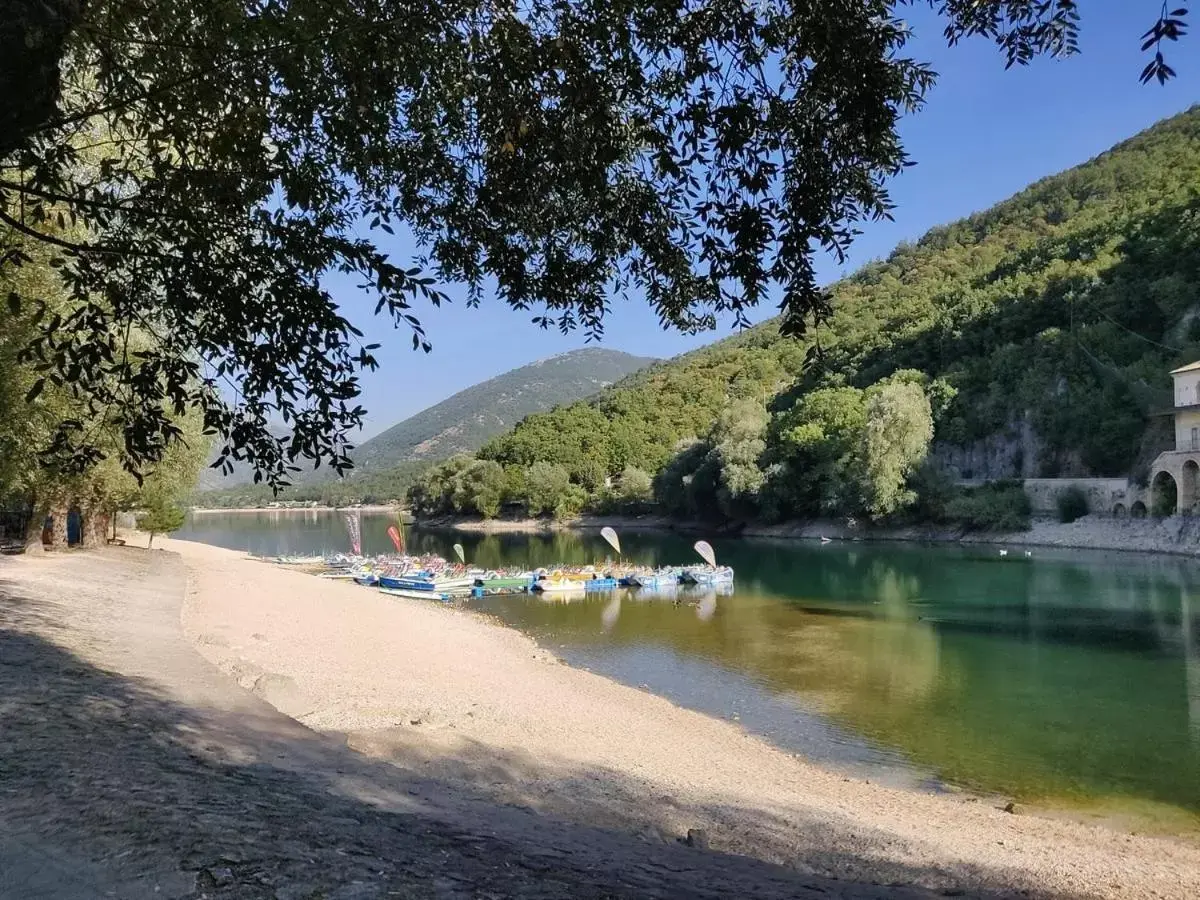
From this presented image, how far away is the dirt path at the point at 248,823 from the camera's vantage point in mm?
4008

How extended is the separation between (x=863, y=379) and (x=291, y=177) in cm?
9267

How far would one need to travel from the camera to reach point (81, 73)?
4246mm

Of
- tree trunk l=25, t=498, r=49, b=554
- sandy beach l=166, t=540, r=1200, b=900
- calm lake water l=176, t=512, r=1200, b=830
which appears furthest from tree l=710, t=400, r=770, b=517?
tree trunk l=25, t=498, r=49, b=554

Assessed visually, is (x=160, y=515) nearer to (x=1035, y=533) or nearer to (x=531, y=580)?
(x=531, y=580)

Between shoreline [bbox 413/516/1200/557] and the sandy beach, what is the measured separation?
41625 mm

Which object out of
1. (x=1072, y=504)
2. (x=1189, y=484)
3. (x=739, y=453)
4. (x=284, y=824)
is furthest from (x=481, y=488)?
(x=284, y=824)

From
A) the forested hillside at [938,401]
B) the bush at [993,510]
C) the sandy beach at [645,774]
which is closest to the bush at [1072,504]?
the bush at [993,510]

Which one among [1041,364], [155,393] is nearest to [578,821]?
[155,393]

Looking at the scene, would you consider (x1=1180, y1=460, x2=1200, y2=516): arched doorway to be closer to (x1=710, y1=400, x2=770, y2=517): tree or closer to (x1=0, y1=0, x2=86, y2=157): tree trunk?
(x1=710, y1=400, x2=770, y2=517): tree

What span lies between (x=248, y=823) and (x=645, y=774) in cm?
785

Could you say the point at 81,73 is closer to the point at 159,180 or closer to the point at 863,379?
the point at 159,180

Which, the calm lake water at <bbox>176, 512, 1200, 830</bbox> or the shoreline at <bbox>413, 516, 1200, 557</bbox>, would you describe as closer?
the calm lake water at <bbox>176, 512, 1200, 830</bbox>

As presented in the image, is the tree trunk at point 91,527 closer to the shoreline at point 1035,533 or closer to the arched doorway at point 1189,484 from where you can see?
the shoreline at point 1035,533

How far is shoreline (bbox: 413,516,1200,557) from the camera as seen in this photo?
1852 inches
